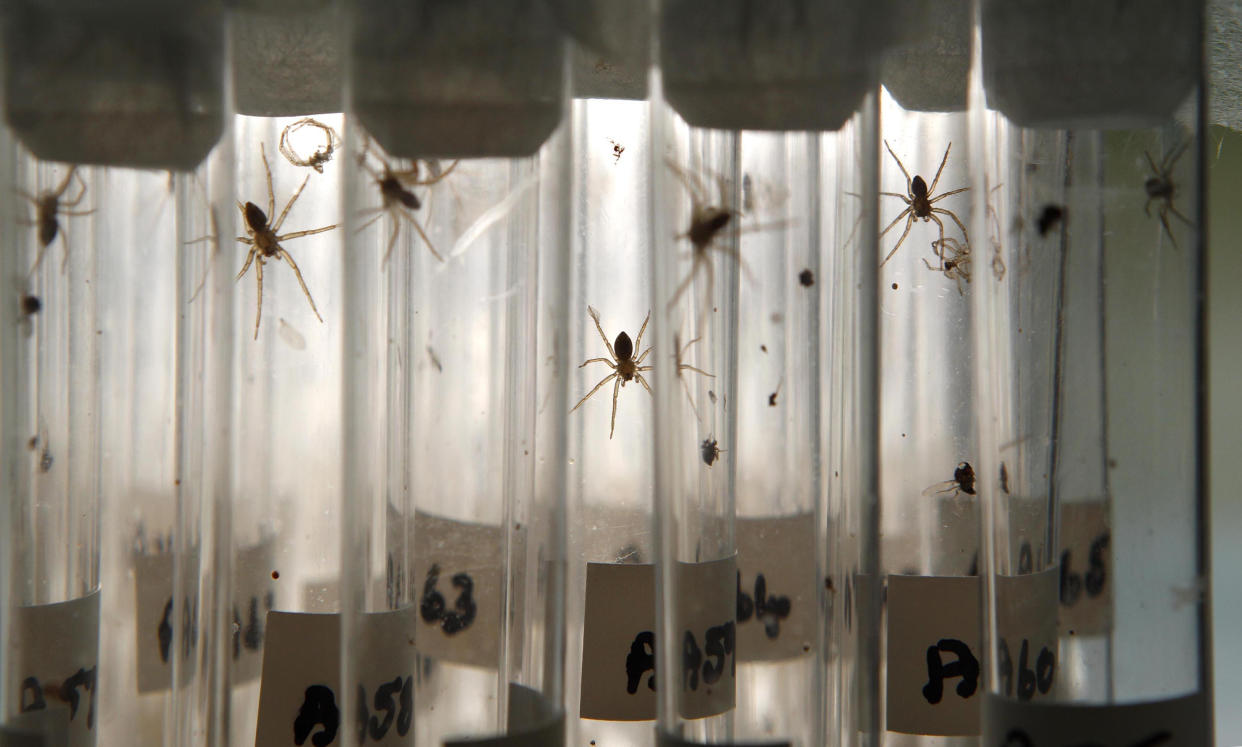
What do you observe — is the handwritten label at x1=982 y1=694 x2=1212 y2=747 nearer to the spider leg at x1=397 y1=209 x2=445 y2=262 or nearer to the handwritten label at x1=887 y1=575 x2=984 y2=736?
the handwritten label at x1=887 y1=575 x2=984 y2=736

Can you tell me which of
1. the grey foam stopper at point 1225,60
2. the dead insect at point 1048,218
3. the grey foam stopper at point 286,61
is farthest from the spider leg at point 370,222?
the grey foam stopper at point 1225,60

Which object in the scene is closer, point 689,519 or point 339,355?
point 689,519

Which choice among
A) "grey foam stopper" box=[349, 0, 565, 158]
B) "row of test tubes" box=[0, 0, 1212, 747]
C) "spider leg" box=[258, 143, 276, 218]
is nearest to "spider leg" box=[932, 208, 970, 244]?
"row of test tubes" box=[0, 0, 1212, 747]

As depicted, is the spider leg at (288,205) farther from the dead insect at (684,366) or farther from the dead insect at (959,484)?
the dead insect at (959,484)

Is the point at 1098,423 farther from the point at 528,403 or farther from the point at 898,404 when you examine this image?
the point at 528,403

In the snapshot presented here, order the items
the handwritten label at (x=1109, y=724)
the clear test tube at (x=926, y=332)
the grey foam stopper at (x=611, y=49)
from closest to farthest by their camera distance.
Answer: the handwritten label at (x=1109, y=724)
the grey foam stopper at (x=611, y=49)
the clear test tube at (x=926, y=332)

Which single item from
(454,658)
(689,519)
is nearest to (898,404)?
(689,519)
